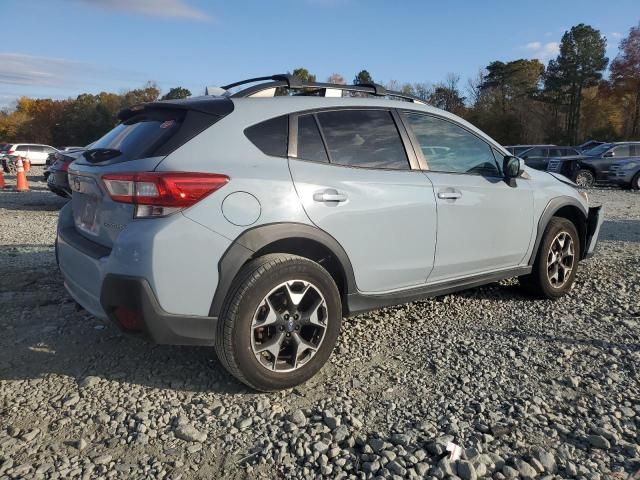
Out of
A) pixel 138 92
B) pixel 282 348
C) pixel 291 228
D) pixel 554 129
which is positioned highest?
pixel 138 92

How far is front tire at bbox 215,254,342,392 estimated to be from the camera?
2.81 metres

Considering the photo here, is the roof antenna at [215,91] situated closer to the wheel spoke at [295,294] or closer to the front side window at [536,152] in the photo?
the wheel spoke at [295,294]

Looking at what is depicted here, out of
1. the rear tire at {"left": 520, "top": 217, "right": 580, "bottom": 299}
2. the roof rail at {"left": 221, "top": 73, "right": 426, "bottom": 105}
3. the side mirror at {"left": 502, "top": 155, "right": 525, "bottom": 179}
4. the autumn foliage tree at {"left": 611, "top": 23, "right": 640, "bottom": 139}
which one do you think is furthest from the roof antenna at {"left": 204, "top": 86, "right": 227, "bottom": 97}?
the autumn foliage tree at {"left": 611, "top": 23, "right": 640, "bottom": 139}

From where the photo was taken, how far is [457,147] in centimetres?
405

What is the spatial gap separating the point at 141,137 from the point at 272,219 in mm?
929

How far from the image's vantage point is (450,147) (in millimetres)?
4004

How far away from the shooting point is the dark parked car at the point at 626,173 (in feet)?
60.6

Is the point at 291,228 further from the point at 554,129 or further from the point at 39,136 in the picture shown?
the point at 39,136

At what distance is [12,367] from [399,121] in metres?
3.07

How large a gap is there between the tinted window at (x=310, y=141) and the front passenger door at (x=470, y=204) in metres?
0.82

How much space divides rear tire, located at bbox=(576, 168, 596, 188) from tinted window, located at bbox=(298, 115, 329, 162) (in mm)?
18895

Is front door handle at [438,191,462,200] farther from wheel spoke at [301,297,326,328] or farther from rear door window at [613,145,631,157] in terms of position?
rear door window at [613,145,631,157]

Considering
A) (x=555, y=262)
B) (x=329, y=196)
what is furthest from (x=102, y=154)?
(x=555, y=262)

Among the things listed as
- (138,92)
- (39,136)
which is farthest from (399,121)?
(39,136)
